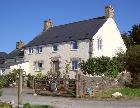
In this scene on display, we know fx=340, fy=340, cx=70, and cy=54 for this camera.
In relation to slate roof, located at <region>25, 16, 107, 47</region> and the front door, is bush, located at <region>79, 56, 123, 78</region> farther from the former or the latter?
the front door

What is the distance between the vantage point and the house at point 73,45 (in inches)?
1872

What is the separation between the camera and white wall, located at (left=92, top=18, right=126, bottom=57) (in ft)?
155

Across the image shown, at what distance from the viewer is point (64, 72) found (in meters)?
49.2

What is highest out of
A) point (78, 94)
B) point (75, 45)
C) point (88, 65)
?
point (75, 45)

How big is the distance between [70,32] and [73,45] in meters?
3.86

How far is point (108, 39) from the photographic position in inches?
1946

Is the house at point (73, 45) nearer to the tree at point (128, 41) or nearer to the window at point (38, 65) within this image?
the window at point (38, 65)

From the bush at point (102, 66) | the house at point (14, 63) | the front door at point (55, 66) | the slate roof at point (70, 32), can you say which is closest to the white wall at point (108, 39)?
the slate roof at point (70, 32)

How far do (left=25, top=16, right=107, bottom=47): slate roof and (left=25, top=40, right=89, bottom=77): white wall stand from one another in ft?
2.94

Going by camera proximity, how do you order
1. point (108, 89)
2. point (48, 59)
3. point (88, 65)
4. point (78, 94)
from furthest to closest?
point (48, 59) < point (88, 65) < point (108, 89) < point (78, 94)

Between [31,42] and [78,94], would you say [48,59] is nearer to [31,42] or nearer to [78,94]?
[31,42]

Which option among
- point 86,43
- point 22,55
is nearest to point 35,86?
point 86,43

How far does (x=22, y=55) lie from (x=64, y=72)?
12589mm

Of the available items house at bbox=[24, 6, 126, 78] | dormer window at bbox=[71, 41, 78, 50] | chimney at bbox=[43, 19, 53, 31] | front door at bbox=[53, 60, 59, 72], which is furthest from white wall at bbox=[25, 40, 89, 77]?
chimney at bbox=[43, 19, 53, 31]
